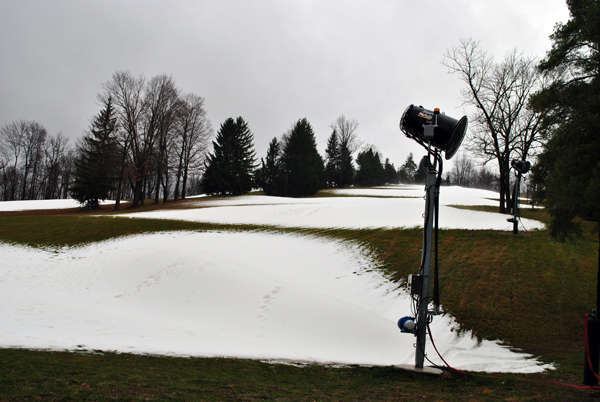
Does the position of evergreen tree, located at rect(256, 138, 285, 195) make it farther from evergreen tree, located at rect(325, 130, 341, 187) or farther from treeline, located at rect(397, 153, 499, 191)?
treeline, located at rect(397, 153, 499, 191)

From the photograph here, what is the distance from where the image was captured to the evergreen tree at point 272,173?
57684mm

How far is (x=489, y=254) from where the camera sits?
43.5ft

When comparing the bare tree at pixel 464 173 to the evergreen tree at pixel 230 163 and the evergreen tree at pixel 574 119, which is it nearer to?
the evergreen tree at pixel 230 163

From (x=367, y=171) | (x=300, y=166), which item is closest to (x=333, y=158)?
(x=367, y=171)

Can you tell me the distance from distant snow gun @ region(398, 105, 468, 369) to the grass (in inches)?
28.9

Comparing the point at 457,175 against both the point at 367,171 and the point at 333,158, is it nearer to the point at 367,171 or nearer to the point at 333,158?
the point at 367,171

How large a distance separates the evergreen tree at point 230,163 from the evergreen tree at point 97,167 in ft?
49.3

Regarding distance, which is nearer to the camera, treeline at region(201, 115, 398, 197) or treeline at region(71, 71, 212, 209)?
treeline at region(71, 71, 212, 209)

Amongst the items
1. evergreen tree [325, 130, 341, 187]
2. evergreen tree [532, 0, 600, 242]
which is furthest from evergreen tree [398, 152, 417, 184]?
evergreen tree [532, 0, 600, 242]

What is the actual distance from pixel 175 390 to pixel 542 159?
11.0m

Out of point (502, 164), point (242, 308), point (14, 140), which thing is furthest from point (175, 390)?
point (14, 140)

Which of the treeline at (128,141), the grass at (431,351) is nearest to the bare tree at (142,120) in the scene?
the treeline at (128,141)

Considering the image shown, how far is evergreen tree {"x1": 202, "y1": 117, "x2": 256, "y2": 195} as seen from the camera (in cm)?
5200

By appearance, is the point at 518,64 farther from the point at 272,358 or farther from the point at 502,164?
the point at 272,358
